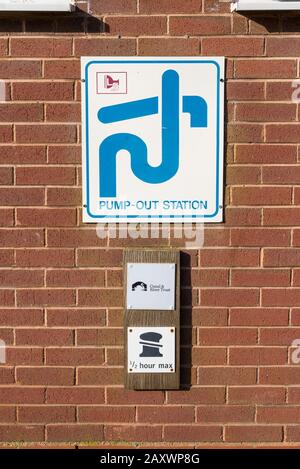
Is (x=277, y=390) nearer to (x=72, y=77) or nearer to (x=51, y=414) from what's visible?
(x=51, y=414)

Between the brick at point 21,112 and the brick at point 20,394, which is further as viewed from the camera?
the brick at point 20,394

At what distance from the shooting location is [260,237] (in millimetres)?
2732

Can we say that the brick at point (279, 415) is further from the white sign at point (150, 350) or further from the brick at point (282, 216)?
the brick at point (282, 216)

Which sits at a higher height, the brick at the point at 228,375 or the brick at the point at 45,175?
the brick at the point at 45,175

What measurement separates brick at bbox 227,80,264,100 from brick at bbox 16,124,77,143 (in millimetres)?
741

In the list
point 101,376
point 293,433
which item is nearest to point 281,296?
point 293,433

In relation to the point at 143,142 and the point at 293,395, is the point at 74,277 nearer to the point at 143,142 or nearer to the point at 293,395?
the point at 143,142

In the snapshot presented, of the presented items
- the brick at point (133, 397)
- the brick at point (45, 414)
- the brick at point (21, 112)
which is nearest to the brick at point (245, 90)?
the brick at point (21, 112)

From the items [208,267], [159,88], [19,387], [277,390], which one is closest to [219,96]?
[159,88]

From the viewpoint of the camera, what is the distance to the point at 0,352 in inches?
110

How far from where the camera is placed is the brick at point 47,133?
2.67m

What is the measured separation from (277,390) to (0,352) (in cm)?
136

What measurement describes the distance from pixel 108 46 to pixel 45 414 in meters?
1.78

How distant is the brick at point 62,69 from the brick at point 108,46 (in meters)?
0.08
